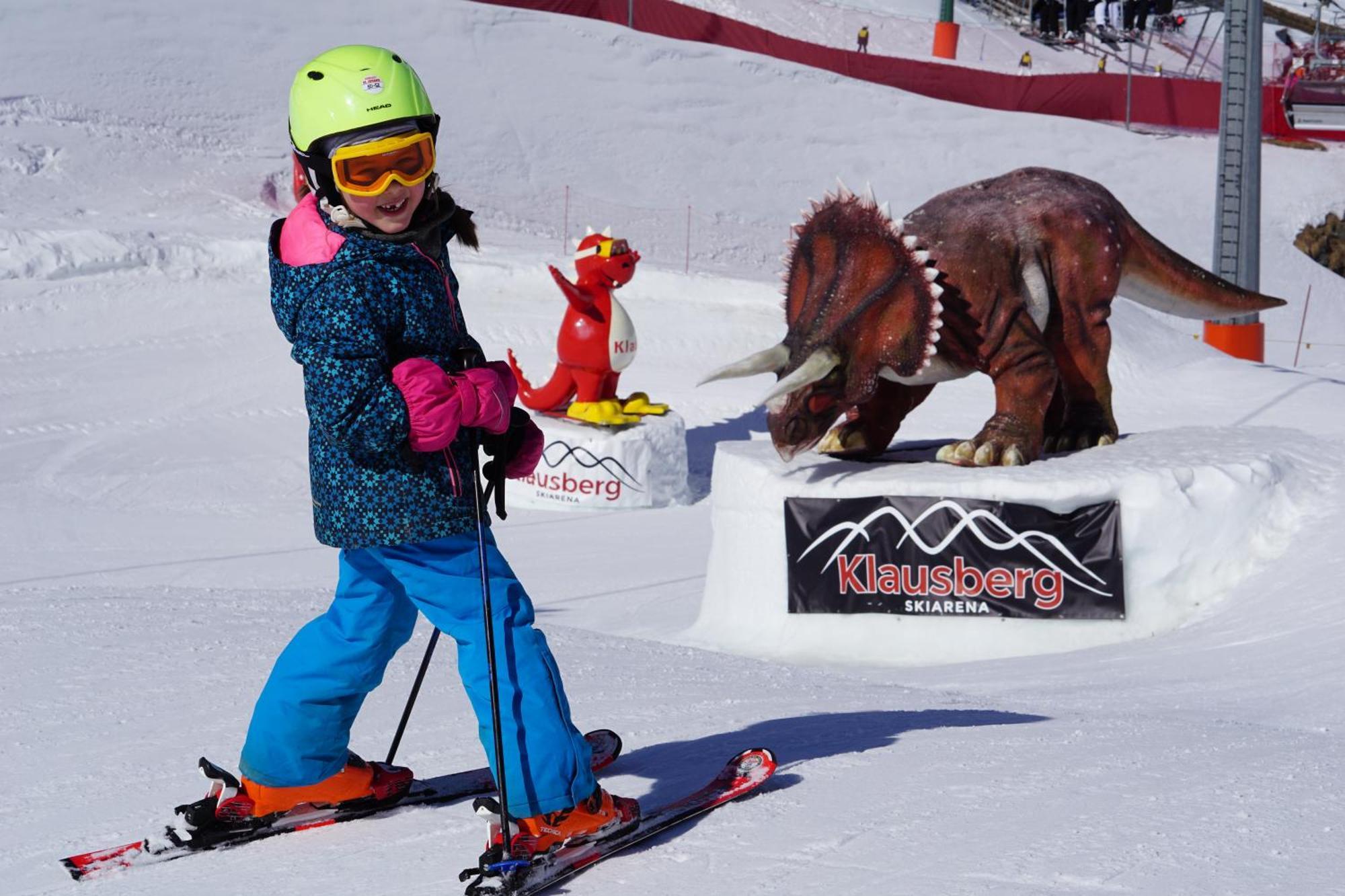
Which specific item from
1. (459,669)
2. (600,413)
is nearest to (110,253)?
(600,413)

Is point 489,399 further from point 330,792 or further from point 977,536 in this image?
point 977,536

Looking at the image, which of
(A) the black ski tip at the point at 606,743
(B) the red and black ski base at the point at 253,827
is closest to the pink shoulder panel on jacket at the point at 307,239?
(B) the red and black ski base at the point at 253,827

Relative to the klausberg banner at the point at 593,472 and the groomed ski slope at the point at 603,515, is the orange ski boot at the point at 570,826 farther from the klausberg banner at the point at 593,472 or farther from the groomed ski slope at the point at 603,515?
the klausberg banner at the point at 593,472

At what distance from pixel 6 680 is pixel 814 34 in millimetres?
30834

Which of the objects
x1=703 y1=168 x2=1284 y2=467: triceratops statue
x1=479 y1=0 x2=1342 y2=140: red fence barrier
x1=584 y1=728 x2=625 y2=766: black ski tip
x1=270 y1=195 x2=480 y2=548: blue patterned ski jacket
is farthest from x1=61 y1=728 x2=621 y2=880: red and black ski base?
x1=479 y1=0 x2=1342 y2=140: red fence barrier

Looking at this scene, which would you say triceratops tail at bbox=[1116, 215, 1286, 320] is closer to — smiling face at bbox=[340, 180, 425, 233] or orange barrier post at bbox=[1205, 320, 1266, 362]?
smiling face at bbox=[340, 180, 425, 233]

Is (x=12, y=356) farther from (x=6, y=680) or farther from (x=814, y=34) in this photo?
(x=814, y=34)

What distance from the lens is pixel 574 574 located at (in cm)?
941

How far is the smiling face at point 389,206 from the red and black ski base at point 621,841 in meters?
1.25

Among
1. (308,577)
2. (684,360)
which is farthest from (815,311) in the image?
(684,360)

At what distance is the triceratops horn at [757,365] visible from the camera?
6.89 metres

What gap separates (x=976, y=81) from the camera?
2795 centimetres

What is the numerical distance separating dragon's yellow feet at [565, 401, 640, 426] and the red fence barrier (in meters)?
17.2

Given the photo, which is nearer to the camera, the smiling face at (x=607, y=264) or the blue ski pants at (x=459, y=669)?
the blue ski pants at (x=459, y=669)
